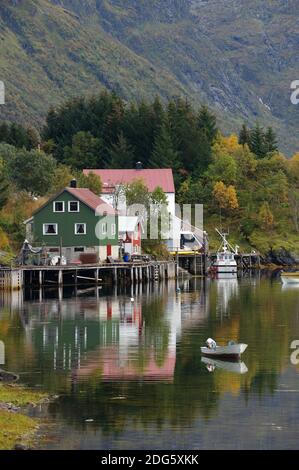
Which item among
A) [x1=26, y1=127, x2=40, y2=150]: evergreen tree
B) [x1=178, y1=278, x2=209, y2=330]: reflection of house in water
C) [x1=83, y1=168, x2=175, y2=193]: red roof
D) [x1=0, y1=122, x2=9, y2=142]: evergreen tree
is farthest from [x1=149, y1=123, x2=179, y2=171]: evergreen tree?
[x1=178, y1=278, x2=209, y2=330]: reflection of house in water

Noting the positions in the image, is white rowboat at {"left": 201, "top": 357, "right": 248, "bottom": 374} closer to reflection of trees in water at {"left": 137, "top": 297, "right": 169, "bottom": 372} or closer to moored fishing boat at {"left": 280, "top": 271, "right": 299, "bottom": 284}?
reflection of trees in water at {"left": 137, "top": 297, "right": 169, "bottom": 372}

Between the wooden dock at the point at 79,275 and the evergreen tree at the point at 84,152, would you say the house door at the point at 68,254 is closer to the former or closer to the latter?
the wooden dock at the point at 79,275

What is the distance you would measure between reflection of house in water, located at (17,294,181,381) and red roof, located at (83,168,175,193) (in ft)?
170

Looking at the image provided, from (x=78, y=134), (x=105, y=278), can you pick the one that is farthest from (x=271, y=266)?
(x=105, y=278)

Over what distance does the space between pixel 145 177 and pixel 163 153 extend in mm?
10741

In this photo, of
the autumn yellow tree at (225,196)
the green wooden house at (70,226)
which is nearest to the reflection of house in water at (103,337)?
the green wooden house at (70,226)

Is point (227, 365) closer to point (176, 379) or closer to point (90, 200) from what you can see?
point (176, 379)

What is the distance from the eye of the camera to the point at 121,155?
14950 centimetres

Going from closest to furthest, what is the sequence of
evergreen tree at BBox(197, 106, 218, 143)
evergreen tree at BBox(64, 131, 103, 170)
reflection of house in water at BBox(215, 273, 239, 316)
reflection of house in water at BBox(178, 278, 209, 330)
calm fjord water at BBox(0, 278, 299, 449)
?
calm fjord water at BBox(0, 278, 299, 449) → reflection of house in water at BBox(178, 278, 209, 330) → reflection of house in water at BBox(215, 273, 239, 316) → evergreen tree at BBox(64, 131, 103, 170) → evergreen tree at BBox(197, 106, 218, 143)

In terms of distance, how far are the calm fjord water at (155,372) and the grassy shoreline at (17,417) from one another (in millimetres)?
598

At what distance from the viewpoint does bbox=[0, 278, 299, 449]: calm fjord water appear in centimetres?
3659

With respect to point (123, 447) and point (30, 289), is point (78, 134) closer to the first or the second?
point (30, 289)

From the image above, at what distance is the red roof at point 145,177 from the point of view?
13712cm

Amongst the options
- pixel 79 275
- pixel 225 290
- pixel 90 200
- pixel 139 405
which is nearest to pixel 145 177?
pixel 90 200
